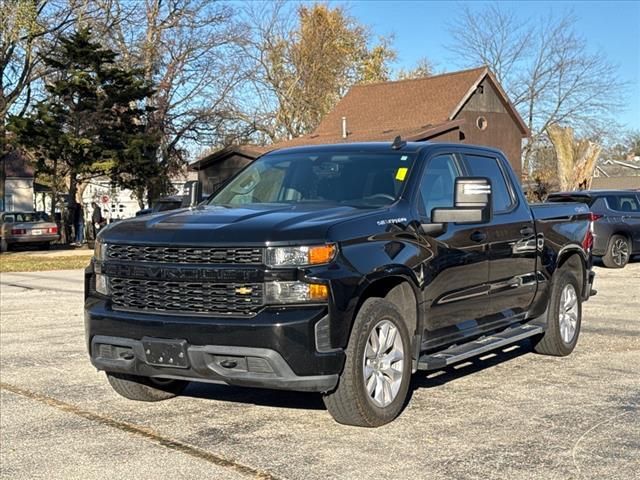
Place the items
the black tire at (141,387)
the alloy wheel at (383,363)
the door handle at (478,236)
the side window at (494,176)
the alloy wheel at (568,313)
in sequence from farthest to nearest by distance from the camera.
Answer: the alloy wheel at (568,313) → the side window at (494,176) → the door handle at (478,236) → the black tire at (141,387) → the alloy wheel at (383,363)

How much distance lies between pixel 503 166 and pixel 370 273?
2824 mm

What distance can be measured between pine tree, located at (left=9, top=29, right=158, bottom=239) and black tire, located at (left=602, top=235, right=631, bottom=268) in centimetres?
2156

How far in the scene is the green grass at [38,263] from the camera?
22.3 meters

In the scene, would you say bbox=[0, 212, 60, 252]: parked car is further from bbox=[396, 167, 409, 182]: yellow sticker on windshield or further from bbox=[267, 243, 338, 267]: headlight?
bbox=[267, 243, 338, 267]: headlight

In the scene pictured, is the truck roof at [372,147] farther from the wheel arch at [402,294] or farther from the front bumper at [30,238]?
the front bumper at [30,238]

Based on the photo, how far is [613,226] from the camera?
18859 millimetres

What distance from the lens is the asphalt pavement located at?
4.92 meters

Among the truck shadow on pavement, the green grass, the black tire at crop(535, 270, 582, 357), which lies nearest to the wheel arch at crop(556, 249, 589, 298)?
the black tire at crop(535, 270, 582, 357)

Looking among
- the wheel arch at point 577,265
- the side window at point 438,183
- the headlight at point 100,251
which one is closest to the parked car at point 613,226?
the wheel arch at point 577,265

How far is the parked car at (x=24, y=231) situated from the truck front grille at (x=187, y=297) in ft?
91.8

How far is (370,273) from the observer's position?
550 centimetres

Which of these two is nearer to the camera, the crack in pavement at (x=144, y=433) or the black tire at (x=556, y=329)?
the crack in pavement at (x=144, y=433)

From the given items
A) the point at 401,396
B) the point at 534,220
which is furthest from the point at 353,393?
the point at 534,220

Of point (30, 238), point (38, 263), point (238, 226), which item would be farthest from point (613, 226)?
point (30, 238)
